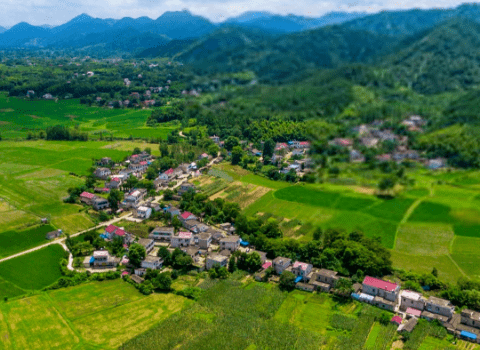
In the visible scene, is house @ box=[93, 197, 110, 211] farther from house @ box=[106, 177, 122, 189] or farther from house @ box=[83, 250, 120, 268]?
house @ box=[83, 250, 120, 268]

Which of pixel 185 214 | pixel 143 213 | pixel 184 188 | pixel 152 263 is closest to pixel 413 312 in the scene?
pixel 152 263

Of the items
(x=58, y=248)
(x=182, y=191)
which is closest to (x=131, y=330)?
(x=58, y=248)

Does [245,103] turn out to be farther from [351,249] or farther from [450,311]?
[450,311]

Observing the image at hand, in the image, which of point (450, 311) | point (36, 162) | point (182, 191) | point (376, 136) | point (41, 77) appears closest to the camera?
point (376, 136)

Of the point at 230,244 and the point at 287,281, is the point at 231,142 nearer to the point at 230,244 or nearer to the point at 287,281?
the point at 230,244

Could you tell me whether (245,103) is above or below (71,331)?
above

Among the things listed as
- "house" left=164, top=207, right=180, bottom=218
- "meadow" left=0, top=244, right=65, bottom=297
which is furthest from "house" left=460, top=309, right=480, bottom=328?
"meadow" left=0, top=244, right=65, bottom=297
